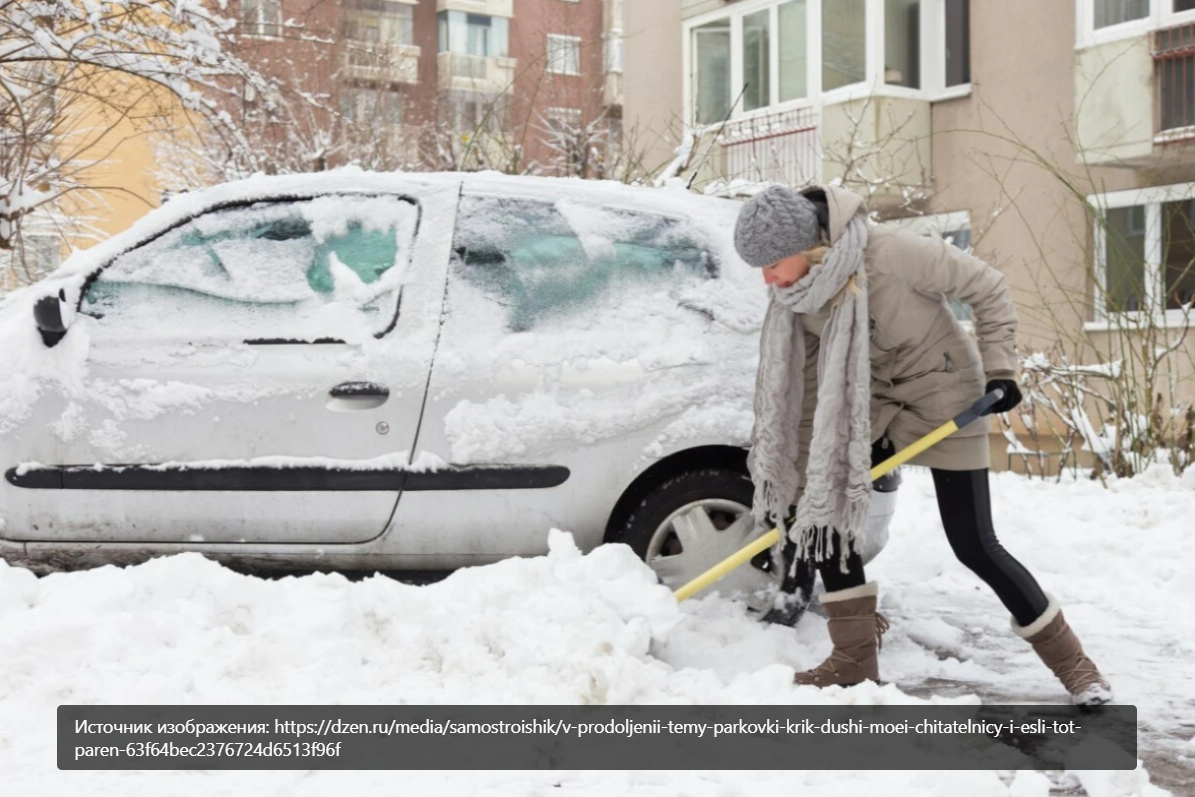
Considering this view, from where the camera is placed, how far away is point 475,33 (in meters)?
37.1

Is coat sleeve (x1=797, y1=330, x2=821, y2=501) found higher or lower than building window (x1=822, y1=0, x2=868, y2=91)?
lower

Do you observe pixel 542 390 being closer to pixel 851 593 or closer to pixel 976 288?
pixel 851 593

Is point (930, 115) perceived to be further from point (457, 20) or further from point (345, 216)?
point (457, 20)

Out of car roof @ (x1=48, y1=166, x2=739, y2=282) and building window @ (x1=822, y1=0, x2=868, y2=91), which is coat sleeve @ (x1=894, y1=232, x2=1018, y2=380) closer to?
car roof @ (x1=48, y1=166, x2=739, y2=282)

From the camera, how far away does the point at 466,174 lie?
4871mm

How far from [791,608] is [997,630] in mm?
960

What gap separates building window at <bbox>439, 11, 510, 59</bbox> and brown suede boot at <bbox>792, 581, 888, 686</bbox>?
3371 cm

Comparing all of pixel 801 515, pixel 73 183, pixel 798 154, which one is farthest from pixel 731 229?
pixel 798 154

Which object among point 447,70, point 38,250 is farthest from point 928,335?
point 447,70

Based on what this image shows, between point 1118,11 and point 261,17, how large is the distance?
33.1ft

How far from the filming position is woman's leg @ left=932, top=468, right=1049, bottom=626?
3.89 meters

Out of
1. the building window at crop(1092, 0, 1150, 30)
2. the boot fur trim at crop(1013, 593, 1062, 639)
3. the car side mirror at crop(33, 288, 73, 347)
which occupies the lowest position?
the boot fur trim at crop(1013, 593, 1062, 639)

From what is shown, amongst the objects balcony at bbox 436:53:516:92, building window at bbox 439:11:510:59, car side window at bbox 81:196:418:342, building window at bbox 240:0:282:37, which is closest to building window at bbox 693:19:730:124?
building window at bbox 240:0:282:37

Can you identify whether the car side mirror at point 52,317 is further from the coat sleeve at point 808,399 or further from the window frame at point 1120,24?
the window frame at point 1120,24
